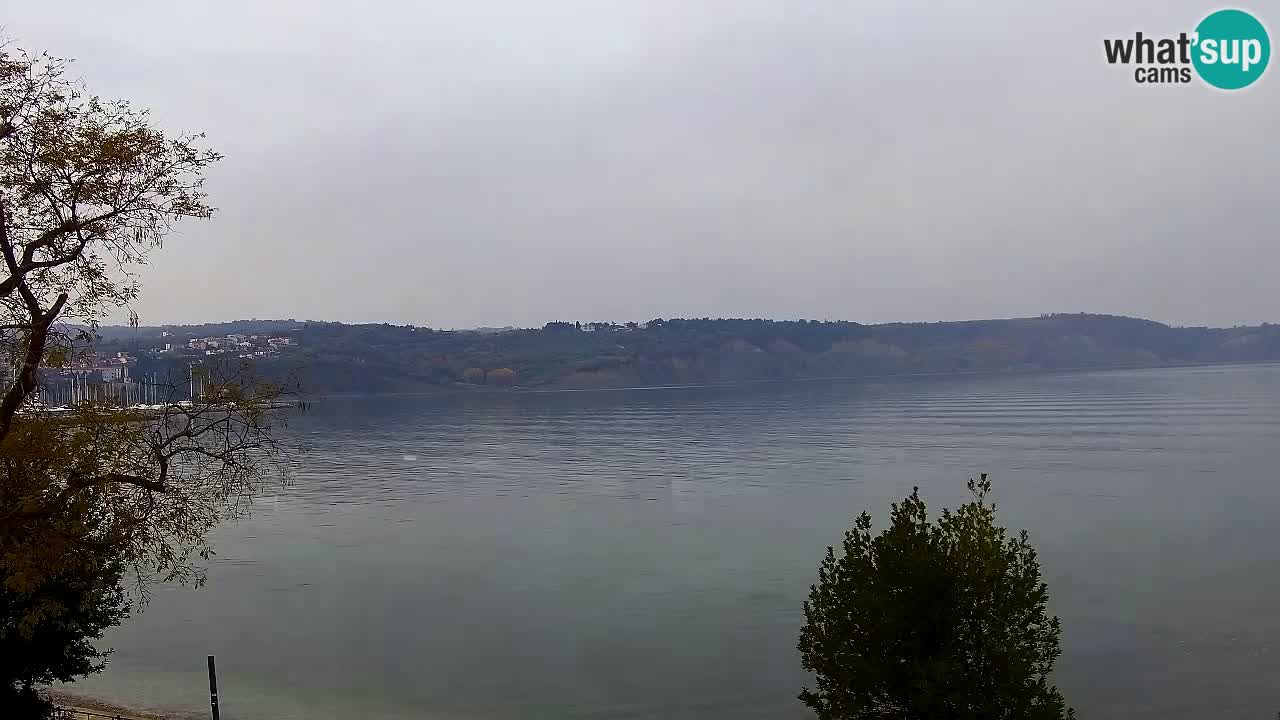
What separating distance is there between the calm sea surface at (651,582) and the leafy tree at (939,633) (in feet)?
46.5

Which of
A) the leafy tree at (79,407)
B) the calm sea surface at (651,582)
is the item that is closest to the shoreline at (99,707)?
the calm sea surface at (651,582)

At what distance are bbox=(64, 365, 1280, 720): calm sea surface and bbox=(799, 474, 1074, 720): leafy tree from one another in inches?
559

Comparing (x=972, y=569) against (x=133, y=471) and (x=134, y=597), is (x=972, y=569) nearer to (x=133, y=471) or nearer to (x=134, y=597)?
(x=133, y=471)

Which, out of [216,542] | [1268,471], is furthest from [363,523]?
[1268,471]

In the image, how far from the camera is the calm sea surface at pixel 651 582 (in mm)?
32094

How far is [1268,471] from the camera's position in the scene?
262 feet

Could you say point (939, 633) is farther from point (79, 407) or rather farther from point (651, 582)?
point (651, 582)

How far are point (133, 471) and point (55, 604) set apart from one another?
3274 millimetres

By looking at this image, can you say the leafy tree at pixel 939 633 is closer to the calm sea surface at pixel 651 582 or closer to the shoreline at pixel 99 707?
the calm sea surface at pixel 651 582

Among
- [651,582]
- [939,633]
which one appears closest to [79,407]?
[939,633]

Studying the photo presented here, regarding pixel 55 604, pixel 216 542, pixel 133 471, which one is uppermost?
pixel 133 471

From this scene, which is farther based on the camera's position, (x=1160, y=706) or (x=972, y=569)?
(x=1160, y=706)

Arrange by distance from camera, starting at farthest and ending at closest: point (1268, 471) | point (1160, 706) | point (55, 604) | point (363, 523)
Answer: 1. point (1268, 471)
2. point (363, 523)
3. point (1160, 706)
4. point (55, 604)

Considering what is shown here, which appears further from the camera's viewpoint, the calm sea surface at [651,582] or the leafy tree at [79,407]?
the calm sea surface at [651,582]
